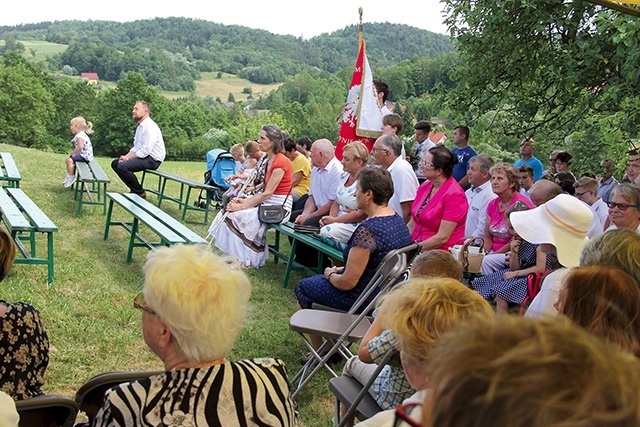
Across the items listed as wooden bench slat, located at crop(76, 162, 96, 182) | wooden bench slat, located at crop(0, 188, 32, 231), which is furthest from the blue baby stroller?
wooden bench slat, located at crop(0, 188, 32, 231)

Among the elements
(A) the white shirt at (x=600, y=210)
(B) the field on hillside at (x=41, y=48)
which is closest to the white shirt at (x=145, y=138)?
(A) the white shirt at (x=600, y=210)

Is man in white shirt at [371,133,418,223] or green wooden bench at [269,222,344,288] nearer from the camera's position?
green wooden bench at [269,222,344,288]

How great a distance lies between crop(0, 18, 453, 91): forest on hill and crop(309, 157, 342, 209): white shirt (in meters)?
61.7

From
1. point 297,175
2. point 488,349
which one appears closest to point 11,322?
point 488,349

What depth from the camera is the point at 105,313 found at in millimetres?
4879

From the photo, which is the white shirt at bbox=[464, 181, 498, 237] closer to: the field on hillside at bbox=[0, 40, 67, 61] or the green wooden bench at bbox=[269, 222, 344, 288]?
the green wooden bench at bbox=[269, 222, 344, 288]

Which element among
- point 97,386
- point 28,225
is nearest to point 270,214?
point 28,225

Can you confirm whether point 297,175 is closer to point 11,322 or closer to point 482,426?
point 11,322

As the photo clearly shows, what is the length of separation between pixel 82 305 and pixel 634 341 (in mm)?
4294

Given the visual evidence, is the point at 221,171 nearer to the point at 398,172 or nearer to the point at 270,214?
the point at 270,214

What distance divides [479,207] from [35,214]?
439 cm

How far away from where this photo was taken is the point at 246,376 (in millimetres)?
1904

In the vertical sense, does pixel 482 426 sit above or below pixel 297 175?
above

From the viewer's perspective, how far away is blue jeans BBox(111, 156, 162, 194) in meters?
9.20
